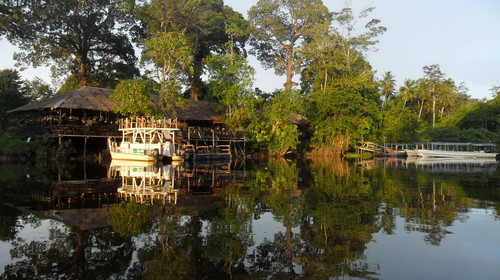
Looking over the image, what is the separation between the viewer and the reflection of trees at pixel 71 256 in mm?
5398

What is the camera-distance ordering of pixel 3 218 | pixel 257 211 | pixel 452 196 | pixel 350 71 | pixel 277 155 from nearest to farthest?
1. pixel 3 218
2. pixel 257 211
3. pixel 452 196
4. pixel 277 155
5. pixel 350 71

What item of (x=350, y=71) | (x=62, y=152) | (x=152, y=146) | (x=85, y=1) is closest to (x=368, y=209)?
(x=152, y=146)

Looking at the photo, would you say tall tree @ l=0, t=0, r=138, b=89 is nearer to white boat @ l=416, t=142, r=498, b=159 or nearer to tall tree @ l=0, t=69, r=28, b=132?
tall tree @ l=0, t=69, r=28, b=132

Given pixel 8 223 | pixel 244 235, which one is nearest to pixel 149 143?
pixel 8 223

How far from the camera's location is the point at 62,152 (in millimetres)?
29922

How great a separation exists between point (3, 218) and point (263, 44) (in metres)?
47.7

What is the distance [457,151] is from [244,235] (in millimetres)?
49776

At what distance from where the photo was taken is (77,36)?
40.7m

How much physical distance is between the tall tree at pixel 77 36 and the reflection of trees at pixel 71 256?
35404 millimetres

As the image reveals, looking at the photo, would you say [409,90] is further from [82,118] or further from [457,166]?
[82,118]

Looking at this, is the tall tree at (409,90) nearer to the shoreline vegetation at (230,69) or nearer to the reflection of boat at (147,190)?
the shoreline vegetation at (230,69)

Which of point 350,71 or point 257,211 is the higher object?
point 350,71

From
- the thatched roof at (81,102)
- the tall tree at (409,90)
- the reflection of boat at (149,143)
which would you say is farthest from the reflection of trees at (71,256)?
the tall tree at (409,90)

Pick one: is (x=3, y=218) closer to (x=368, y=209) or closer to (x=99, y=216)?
(x=99, y=216)
